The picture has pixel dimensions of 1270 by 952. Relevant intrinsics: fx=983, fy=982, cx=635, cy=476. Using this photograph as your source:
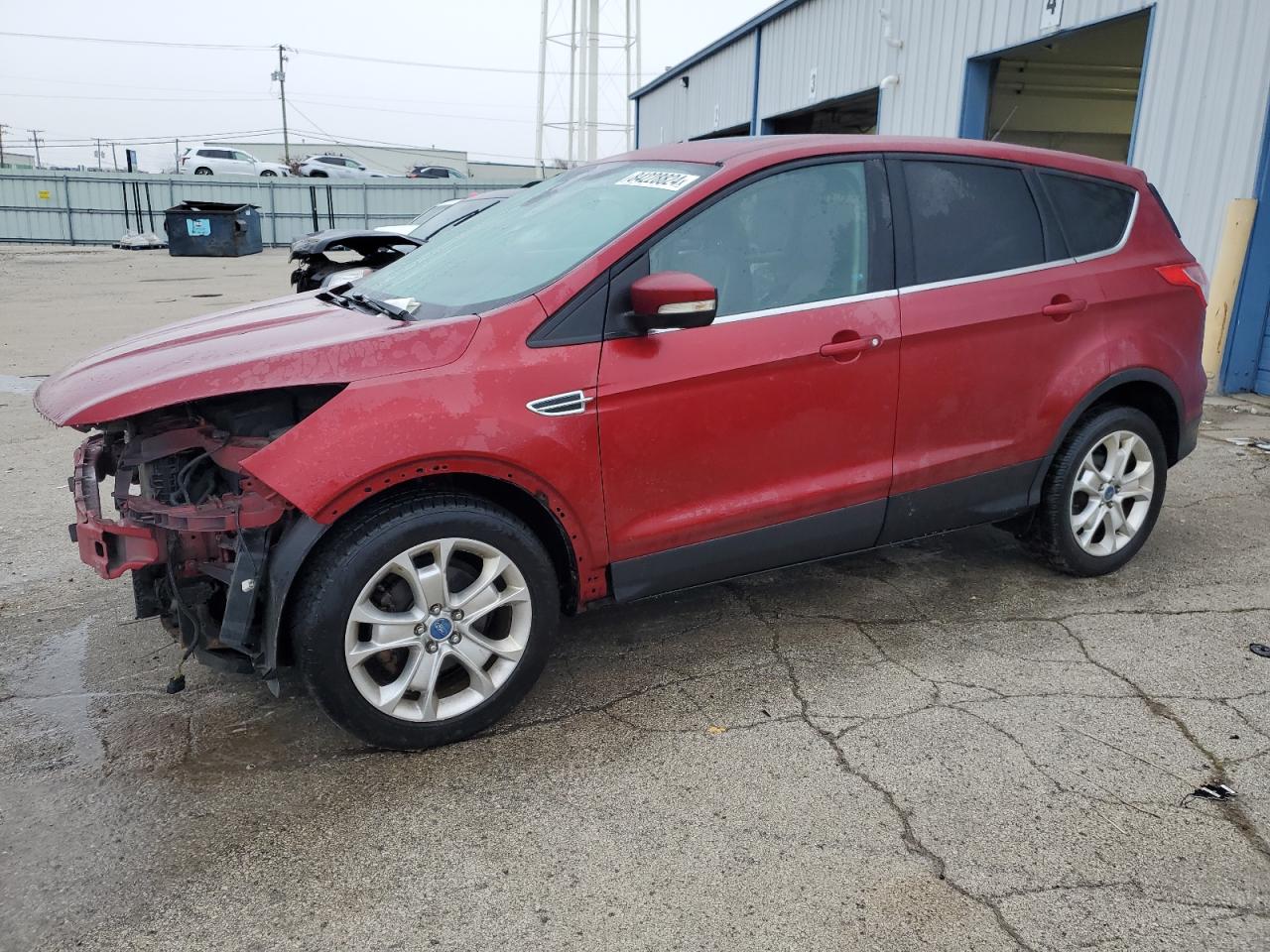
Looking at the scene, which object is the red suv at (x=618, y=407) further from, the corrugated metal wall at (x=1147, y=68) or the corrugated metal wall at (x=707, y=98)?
the corrugated metal wall at (x=707, y=98)

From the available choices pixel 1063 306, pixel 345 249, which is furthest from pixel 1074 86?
pixel 1063 306

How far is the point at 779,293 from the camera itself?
339 centimetres

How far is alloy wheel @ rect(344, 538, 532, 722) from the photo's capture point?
286cm

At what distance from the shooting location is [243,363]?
284 cm

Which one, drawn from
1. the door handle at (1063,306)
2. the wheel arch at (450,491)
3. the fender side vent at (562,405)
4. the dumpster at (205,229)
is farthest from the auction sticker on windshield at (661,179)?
the dumpster at (205,229)

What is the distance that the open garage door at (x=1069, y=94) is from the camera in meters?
12.7

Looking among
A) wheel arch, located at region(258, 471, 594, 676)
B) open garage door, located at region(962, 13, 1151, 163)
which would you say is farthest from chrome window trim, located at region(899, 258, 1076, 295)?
open garage door, located at region(962, 13, 1151, 163)

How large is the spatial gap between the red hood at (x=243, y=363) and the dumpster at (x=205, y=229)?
26.4 m

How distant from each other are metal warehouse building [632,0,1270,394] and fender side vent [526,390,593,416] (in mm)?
7193

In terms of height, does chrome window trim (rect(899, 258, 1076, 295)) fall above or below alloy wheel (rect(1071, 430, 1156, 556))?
above

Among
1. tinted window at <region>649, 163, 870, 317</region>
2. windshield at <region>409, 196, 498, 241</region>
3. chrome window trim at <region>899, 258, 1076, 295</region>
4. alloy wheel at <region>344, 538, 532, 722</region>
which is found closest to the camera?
alloy wheel at <region>344, 538, 532, 722</region>

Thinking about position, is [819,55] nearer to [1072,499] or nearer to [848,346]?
[1072,499]

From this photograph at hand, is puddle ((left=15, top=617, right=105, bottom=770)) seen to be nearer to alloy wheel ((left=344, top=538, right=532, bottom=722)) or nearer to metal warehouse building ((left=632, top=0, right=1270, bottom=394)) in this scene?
alloy wheel ((left=344, top=538, right=532, bottom=722))

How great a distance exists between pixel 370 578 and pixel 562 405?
0.76 m
